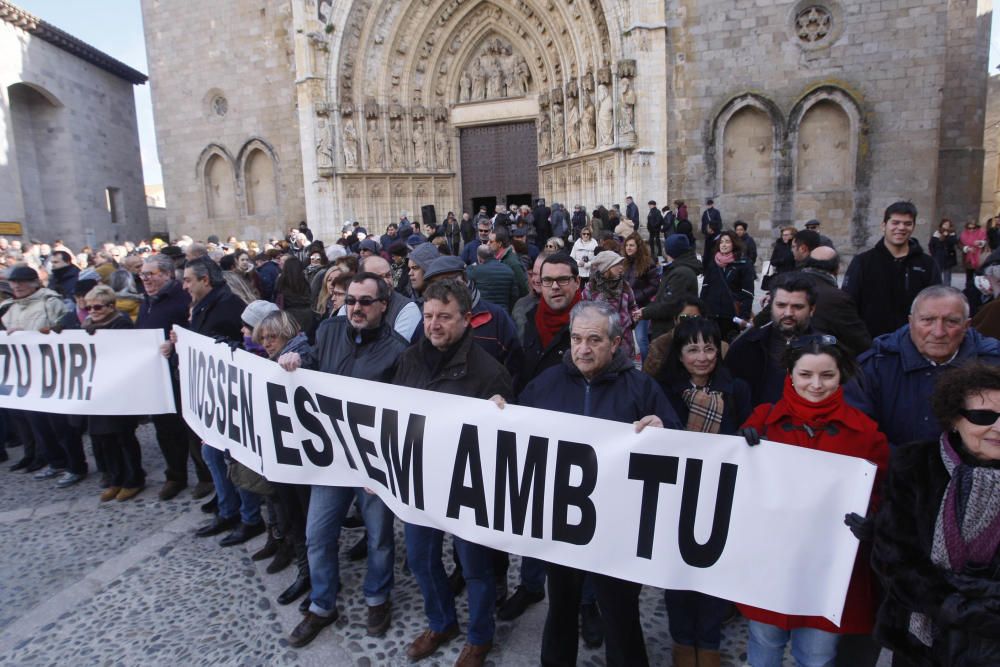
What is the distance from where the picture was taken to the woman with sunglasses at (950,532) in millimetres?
1867

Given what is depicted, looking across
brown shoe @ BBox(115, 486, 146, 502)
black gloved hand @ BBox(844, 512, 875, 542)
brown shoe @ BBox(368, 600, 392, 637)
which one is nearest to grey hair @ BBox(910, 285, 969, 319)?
black gloved hand @ BBox(844, 512, 875, 542)

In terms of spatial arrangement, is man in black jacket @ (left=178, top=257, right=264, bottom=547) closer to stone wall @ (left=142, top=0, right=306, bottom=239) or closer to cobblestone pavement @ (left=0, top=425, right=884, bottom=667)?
cobblestone pavement @ (left=0, top=425, right=884, bottom=667)

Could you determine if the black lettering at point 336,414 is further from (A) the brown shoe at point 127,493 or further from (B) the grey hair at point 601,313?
(A) the brown shoe at point 127,493

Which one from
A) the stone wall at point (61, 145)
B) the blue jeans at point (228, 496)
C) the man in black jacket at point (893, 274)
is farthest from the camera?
the stone wall at point (61, 145)

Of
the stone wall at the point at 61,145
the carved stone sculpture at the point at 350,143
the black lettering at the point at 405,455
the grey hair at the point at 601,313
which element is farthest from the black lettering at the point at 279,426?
the stone wall at the point at 61,145

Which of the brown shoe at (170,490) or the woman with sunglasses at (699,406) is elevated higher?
the woman with sunglasses at (699,406)

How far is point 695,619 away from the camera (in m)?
2.97

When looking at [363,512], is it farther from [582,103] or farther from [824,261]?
[582,103]

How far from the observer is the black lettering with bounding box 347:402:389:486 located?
3.37 m

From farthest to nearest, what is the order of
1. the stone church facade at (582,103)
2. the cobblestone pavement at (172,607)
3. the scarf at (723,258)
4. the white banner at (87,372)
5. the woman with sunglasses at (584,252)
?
the stone church facade at (582,103)
the woman with sunglasses at (584,252)
the scarf at (723,258)
the white banner at (87,372)
the cobblestone pavement at (172,607)

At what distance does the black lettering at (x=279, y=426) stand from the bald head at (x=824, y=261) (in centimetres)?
403

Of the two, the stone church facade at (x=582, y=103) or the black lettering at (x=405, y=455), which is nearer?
the black lettering at (x=405, y=455)

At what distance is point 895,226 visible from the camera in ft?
14.4

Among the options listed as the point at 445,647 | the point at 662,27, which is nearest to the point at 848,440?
the point at 445,647
